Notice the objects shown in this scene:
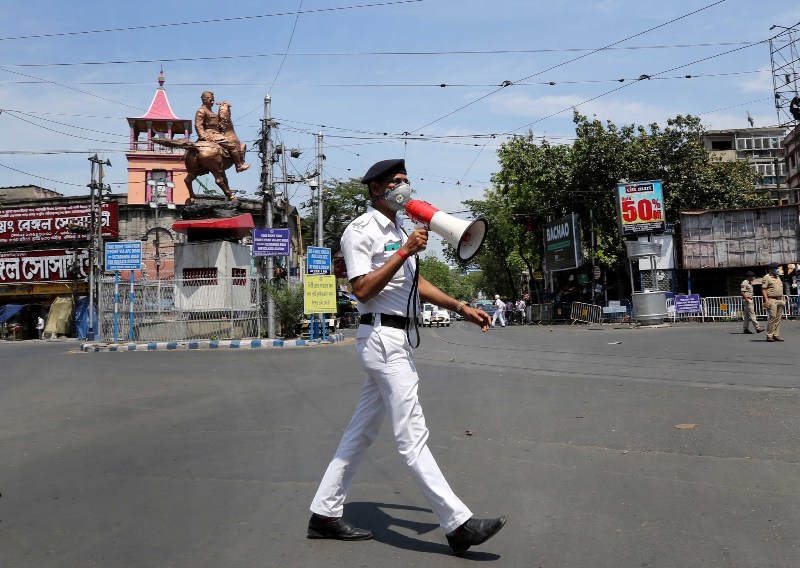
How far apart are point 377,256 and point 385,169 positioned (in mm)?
447

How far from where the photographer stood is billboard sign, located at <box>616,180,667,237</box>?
101ft

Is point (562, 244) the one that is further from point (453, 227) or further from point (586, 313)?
point (453, 227)

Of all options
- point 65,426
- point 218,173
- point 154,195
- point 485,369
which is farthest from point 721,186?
point 65,426

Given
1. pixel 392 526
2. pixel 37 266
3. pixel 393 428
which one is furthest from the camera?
pixel 37 266

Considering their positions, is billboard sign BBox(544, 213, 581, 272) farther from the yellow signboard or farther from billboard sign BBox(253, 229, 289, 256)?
the yellow signboard

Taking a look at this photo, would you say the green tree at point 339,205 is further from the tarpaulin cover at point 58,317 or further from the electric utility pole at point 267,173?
the electric utility pole at point 267,173

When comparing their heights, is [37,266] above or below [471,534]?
above

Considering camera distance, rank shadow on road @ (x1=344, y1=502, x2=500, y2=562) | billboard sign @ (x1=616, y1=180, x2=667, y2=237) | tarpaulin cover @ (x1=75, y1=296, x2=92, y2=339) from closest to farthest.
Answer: shadow on road @ (x1=344, y1=502, x2=500, y2=562) < billboard sign @ (x1=616, y1=180, x2=667, y2=237) < tarpaulin cover @ (x1=75, y1=296, x2=92, y2=339)

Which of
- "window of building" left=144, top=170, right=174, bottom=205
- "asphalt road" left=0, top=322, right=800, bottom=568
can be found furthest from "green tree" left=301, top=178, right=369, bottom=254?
"asphalt road" left=0, top=322, right=800, bottom=568

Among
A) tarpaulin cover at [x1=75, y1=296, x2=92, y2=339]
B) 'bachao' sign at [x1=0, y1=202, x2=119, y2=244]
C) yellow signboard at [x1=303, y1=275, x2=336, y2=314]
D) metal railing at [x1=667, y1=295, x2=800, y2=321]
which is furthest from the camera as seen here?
'bachao' sign at [x1=0, y1=202, x2=119, y2=244]

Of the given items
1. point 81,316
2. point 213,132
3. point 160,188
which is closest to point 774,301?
point 213,132

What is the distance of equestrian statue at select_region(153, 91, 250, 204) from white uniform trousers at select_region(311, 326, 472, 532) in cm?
Result: 2281

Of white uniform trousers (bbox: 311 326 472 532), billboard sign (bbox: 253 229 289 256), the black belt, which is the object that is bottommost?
white uniform trousers (bbox: 311 326 472 532)

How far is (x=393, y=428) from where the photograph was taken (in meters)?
3.46
